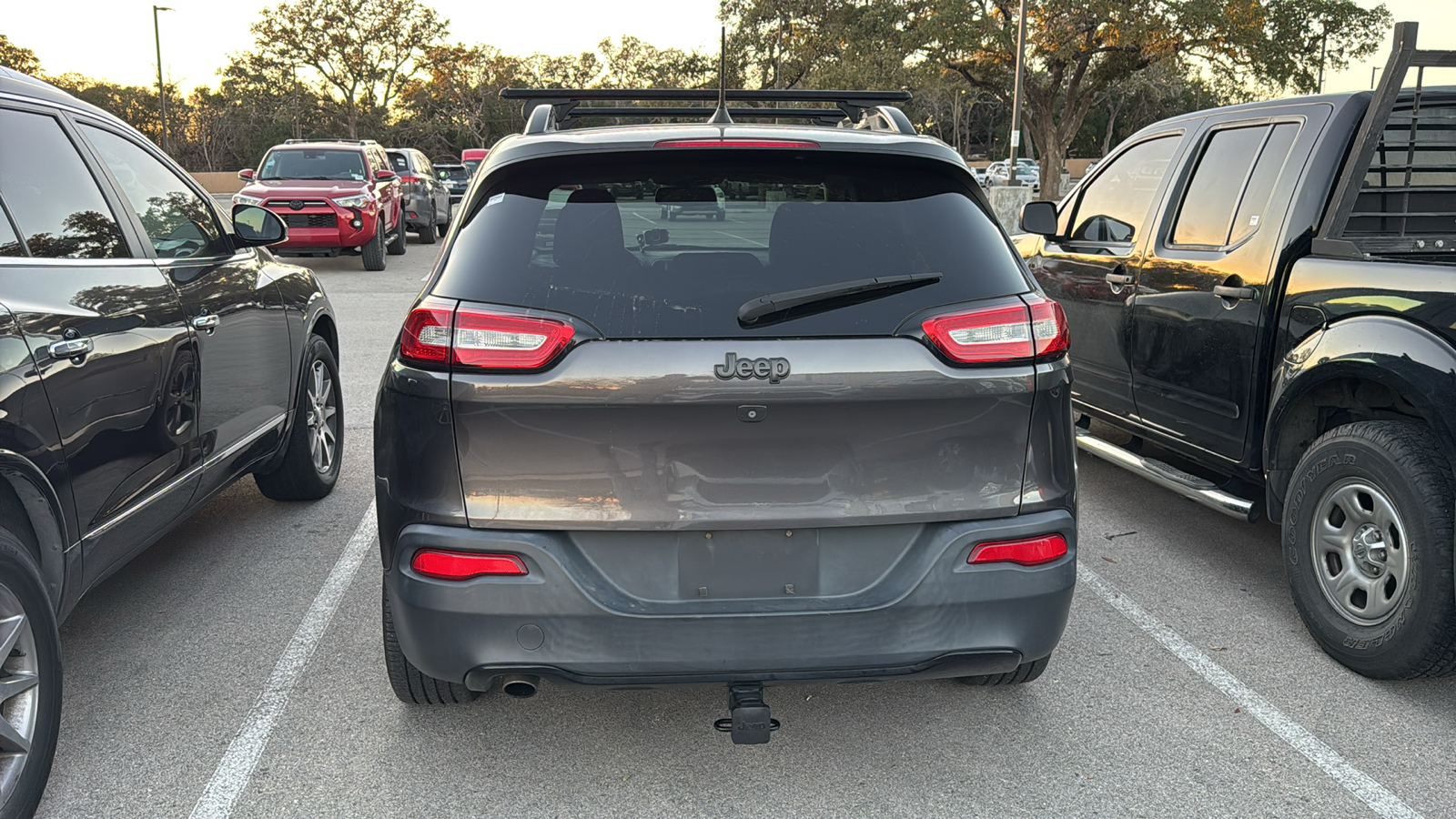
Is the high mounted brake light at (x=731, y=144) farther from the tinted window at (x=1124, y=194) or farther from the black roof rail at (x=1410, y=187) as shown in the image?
the tinted window at (x=1124, y=194)

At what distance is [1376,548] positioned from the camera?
3762 millimetres

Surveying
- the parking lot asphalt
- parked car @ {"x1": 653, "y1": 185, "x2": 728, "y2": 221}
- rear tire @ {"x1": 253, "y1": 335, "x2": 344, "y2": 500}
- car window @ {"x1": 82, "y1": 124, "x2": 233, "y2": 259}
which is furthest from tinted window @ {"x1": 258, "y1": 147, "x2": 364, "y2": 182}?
parked car @ {"x1": 653, "y1": 185, "x2": 728, "y2": 221}

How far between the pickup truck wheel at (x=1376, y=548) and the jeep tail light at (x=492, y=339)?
8.79 feet

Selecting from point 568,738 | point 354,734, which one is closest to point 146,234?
point 354,734

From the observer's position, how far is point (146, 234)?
4117mm

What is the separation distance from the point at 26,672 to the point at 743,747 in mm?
1859

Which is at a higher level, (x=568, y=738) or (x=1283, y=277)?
(x=1283, y=277)

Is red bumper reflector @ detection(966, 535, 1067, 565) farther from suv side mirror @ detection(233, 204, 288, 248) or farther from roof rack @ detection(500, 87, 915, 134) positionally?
A: suv side mirror @ detection(233, 204, 288, 248)

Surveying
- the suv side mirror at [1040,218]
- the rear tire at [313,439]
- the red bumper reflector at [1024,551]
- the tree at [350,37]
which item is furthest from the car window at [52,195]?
the tree at [350,37]

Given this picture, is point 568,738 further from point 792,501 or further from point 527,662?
point 792,501

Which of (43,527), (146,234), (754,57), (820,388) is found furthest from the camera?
(754,57)

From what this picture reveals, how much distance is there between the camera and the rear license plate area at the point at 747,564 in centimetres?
268

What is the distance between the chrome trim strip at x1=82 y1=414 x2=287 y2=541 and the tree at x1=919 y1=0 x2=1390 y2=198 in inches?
1126

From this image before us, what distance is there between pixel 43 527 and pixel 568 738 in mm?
→ 1521
